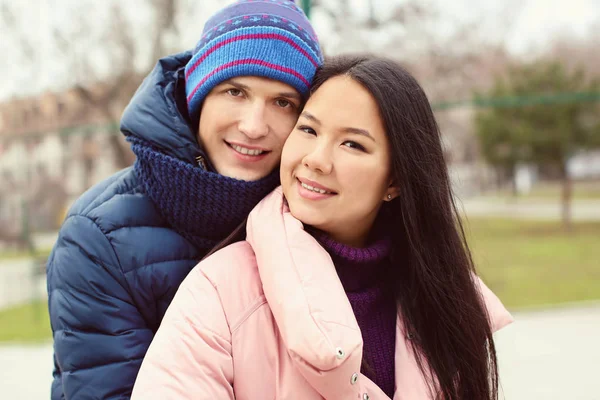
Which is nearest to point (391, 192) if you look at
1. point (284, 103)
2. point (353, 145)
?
point (353, 145)

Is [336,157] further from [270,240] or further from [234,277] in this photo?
[234,277]

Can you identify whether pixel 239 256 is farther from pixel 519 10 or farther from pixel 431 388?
pixel 519 10

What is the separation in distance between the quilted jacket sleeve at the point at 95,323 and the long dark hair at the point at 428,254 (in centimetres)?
34

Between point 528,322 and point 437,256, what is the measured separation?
202 inches

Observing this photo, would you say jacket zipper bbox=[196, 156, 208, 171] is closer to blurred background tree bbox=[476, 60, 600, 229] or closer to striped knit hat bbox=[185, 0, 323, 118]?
striped knit hat bbox=[185, 0, 323, 118]

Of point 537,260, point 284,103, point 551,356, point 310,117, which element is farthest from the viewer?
point 537,260

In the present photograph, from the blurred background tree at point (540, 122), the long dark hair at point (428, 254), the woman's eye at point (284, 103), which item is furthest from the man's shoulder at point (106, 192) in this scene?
the blurred background tree at point (540, 122)

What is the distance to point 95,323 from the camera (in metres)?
1.84

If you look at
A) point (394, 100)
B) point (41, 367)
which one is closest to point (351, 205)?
point (394, 100)

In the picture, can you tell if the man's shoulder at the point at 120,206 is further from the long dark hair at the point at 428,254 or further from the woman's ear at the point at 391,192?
the woman's ear at the point at 391,192

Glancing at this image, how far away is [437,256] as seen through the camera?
196 centimetres

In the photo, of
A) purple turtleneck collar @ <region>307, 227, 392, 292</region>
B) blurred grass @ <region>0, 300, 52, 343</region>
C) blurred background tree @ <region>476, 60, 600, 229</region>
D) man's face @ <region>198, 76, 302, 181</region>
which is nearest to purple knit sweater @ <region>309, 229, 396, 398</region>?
purple turtleneck collar @ <region>307, 227, 392, 292</region>

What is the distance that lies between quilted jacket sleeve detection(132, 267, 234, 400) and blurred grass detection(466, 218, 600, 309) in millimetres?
5335

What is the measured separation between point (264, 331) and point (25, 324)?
8.05 m
